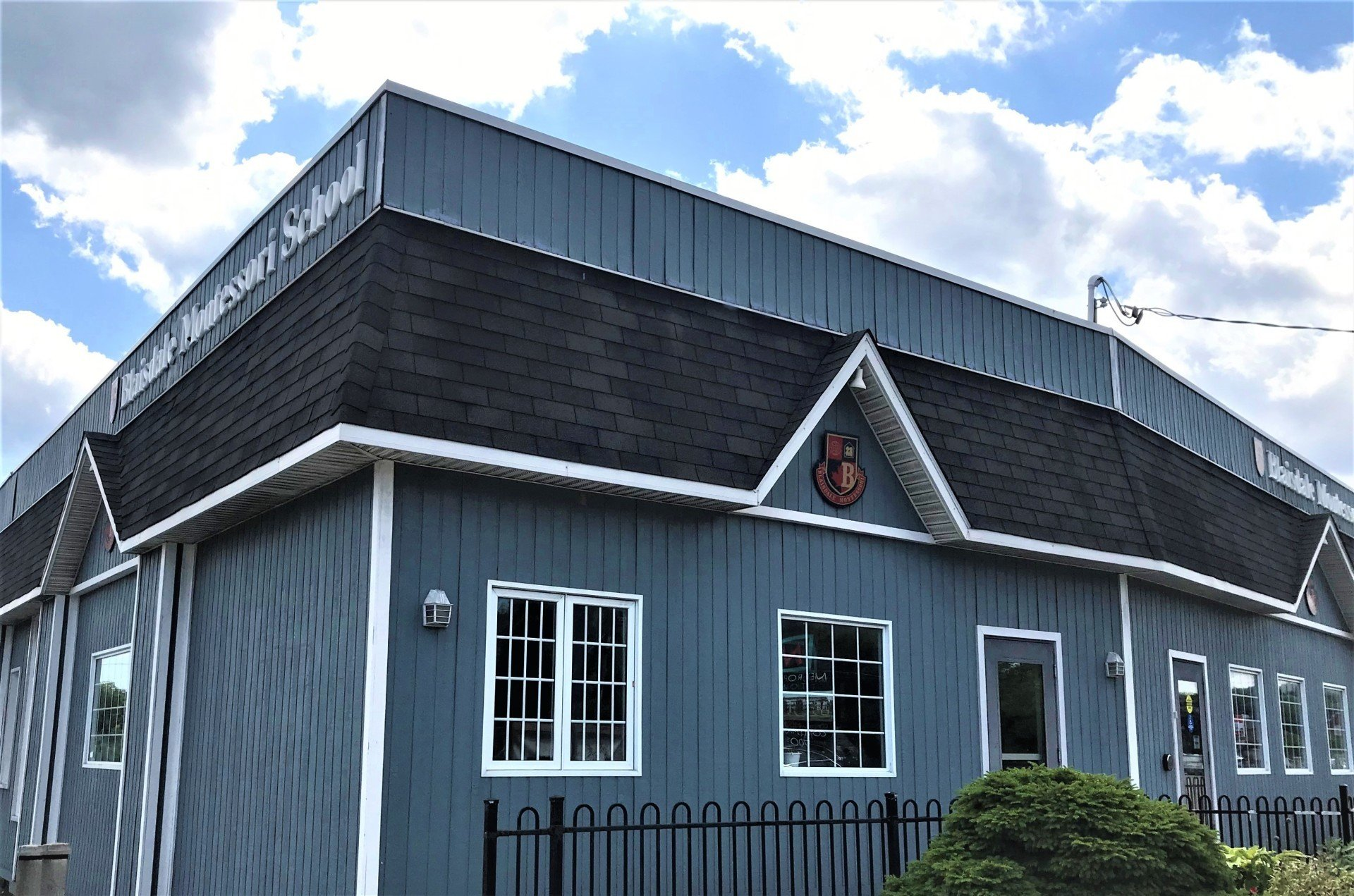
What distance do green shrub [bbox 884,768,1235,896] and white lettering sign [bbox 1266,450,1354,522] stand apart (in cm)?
1328

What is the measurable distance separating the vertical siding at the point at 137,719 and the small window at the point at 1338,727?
16.8 meters

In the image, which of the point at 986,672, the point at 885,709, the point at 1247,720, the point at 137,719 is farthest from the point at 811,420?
the point at 1247,720

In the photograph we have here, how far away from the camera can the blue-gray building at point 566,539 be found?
8.95m

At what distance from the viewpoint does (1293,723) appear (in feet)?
60.2

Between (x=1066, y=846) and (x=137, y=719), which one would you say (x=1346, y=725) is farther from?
(x=137, y=719)

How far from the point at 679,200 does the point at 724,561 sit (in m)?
3.44

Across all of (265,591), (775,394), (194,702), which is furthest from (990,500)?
(194,702)

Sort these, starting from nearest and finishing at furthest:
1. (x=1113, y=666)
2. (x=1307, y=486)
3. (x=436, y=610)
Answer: (x=436, y=610) < (x=1113, y=666) < (x=1307, y=486)

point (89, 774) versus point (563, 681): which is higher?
point (563, 681)

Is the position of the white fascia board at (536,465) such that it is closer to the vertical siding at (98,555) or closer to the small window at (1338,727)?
the vertical siding at (98,555)

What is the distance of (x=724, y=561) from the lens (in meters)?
10.7

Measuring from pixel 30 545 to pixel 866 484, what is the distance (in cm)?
1302

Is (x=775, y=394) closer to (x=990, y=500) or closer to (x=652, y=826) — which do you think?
(x=990, y=500)

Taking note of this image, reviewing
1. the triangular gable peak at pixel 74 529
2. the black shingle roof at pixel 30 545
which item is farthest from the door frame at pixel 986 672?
the black shingle roof at pixel 30 545
